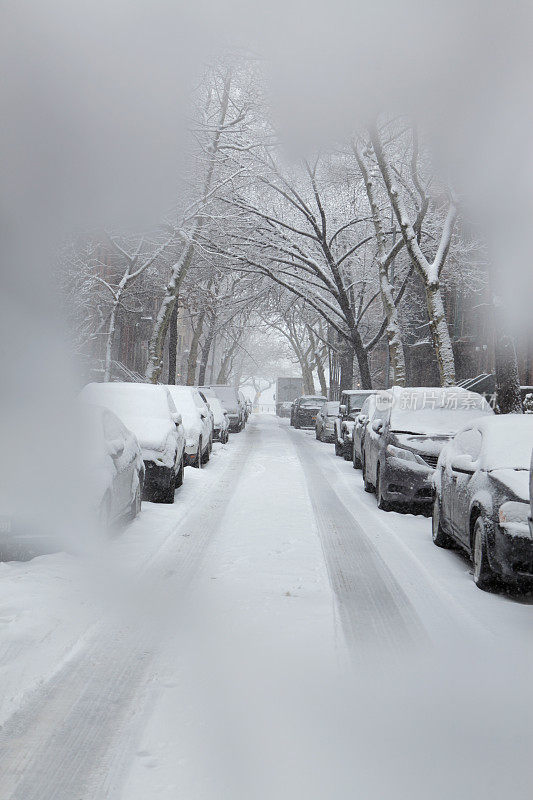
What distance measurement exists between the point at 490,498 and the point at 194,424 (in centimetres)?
878

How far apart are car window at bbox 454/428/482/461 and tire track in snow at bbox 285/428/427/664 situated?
120 cm

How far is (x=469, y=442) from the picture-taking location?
7.38 metres

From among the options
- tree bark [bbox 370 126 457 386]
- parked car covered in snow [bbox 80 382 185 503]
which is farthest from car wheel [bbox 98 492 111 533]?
tree bark [bbox 370 126 457 386]

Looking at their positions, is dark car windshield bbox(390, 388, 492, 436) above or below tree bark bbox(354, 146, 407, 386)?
below

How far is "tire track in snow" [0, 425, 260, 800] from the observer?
274 centimetres

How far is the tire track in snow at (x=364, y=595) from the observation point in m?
4.46

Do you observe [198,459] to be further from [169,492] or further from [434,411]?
[434,411]

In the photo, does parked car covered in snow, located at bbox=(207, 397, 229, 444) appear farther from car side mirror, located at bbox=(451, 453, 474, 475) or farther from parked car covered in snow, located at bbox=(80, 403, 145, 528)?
car side mirror, located at bbox=(451, 453, 474, 475)

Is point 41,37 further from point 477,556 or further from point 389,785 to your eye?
point 477,556

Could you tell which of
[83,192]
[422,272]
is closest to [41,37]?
[83,192]

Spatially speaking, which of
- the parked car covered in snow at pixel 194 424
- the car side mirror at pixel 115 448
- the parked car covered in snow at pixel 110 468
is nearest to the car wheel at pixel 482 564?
the parked car covered in snow at pixel 110 468

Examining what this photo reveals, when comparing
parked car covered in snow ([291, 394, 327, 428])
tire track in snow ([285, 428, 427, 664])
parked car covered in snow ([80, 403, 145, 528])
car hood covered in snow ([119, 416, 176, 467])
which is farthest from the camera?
parked car covered in snow ([291, 394, 327, 428])

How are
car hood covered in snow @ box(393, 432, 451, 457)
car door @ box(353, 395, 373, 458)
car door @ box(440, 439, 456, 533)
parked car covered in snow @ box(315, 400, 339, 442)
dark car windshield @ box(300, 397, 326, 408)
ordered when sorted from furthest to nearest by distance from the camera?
1. dark car windshield @ box(300, 397, 326, 408)
2. parked car covered in snow @ box(315, 400, 339, 442)
3. car door @ box(353, 395, 373, 458)
4. car hood covered in snow @ box(393, 432, 451, 457)
5. car door @ box(440, 439, 456, 533)

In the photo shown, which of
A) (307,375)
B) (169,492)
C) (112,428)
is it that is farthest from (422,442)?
(307,375)
